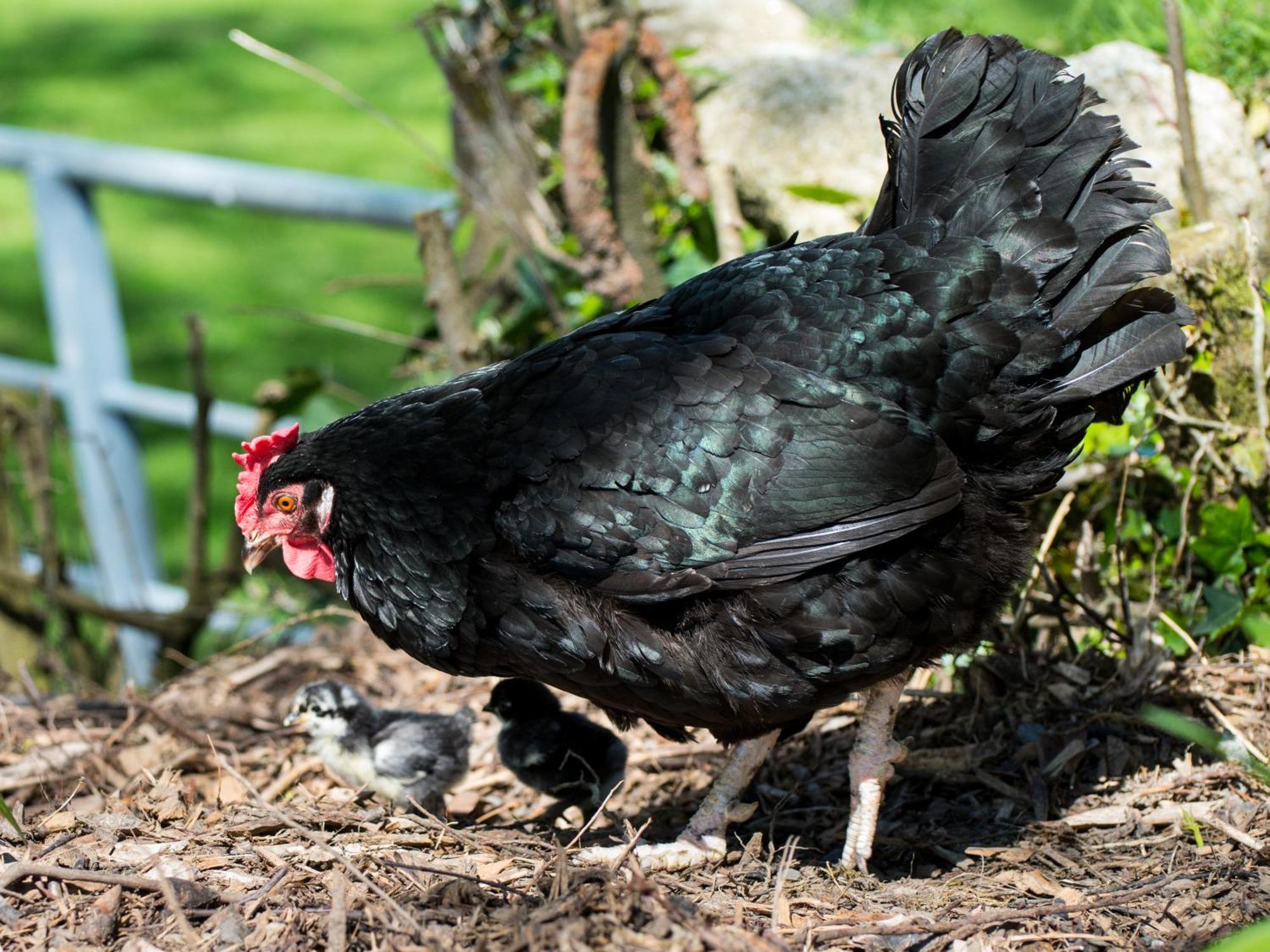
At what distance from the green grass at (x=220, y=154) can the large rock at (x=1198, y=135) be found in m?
3.77

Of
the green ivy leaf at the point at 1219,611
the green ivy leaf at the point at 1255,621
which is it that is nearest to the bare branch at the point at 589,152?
the green ivy leaf at the point at 1219,611

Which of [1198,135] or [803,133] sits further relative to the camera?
[803,133]

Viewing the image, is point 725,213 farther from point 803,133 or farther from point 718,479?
point 718,479

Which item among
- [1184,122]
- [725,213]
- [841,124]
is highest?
[1184,122]

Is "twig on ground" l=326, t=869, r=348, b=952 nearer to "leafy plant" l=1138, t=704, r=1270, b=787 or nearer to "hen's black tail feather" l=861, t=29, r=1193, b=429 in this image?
"leafy plant" l=1138, t=704, r=1270, b=787

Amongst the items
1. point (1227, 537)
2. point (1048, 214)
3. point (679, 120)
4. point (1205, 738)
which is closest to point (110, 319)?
point (679, 120)

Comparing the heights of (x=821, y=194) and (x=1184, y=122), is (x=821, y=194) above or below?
below

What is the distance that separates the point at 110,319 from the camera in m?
6.66

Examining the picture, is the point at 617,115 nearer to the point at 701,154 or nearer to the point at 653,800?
the point at 701,154

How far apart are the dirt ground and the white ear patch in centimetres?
90

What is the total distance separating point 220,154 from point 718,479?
981cm

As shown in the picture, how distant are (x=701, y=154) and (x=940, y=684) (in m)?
2.89

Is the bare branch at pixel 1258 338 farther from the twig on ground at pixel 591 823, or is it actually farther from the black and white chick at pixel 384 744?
the black and white chick at pixel 384 744

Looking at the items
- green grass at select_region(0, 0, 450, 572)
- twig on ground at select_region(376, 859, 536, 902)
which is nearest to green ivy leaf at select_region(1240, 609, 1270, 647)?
twig on ground at select_region(376, 859, 536, 902)
